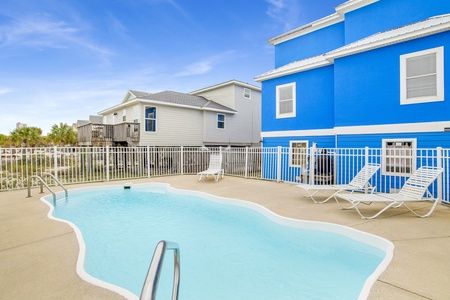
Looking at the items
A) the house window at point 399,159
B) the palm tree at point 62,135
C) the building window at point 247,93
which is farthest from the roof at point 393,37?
the palm tree at point 62,135

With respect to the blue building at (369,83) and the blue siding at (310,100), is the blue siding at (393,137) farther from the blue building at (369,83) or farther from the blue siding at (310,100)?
the blue siding at (310,100)

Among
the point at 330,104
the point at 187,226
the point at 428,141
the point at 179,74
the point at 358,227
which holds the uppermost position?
the point at 179,74

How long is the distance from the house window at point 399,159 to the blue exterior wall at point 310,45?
678 centimetres

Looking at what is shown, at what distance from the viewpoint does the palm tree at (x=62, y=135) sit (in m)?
41.1

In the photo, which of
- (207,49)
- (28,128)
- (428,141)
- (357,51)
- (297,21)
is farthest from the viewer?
(28,128)

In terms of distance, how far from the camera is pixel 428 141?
27.3 ft

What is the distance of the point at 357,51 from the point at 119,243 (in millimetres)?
10722

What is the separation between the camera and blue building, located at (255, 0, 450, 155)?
27.2 ft

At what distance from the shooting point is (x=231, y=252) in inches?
194

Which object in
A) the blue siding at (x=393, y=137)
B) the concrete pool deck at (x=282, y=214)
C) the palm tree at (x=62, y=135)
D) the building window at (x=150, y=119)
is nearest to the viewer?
the concrete pool deck at (x=282, y=214)

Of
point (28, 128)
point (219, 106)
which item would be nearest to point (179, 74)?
point (219, 106)

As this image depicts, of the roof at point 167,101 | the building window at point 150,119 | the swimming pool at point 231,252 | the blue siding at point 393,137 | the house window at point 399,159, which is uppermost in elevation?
the roof at point 167,101

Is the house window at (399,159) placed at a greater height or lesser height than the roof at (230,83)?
lesser

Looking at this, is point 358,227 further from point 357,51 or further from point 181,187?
point 357,51
